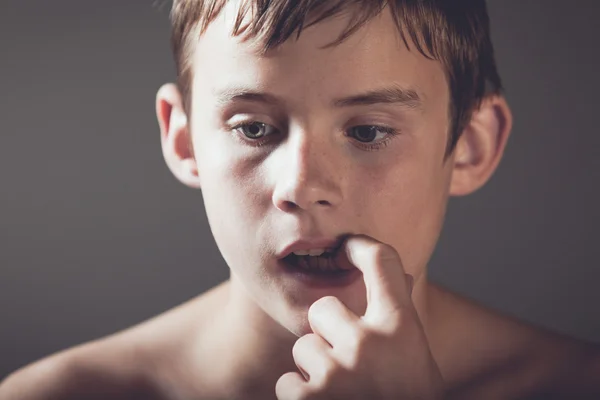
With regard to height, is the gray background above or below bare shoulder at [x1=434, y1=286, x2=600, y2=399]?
above

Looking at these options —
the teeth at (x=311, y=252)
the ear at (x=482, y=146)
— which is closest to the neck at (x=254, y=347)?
the ear at (x=482, y=146)

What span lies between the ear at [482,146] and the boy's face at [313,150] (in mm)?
123

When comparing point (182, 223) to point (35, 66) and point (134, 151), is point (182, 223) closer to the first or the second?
point (134, 151)

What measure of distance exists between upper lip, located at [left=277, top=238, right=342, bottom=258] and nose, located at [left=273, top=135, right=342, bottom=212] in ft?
0.16

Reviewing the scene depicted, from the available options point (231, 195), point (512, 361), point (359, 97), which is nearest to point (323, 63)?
point (359, 97)

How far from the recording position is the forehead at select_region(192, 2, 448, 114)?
3.49 ft

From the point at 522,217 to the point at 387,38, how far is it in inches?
36.0

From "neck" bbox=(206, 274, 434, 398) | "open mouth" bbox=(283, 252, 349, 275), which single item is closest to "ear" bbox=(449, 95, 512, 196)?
"neck" bbox=(206, 274, 434, 398)

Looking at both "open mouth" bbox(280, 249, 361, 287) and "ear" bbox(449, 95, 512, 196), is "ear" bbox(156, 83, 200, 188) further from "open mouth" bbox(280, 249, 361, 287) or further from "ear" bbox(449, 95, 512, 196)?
"ear" bbox(449, 95, 512, 196)

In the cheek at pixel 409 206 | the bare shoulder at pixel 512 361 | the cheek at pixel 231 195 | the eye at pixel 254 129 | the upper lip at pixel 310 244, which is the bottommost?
the bare shoulder at pixel 512 361

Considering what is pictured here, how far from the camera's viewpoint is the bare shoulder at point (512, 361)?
1.45m

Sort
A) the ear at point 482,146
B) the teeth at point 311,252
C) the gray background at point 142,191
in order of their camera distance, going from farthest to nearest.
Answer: the gray background at point 142,191, the ear at point 482,146, the teeth at point 311,252

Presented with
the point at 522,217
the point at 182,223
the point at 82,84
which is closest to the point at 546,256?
the point at 522,217

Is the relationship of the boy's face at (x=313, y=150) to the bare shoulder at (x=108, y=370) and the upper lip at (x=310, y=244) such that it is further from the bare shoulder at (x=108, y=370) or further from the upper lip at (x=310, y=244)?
the bare shoulder at (x=108, y=370)
